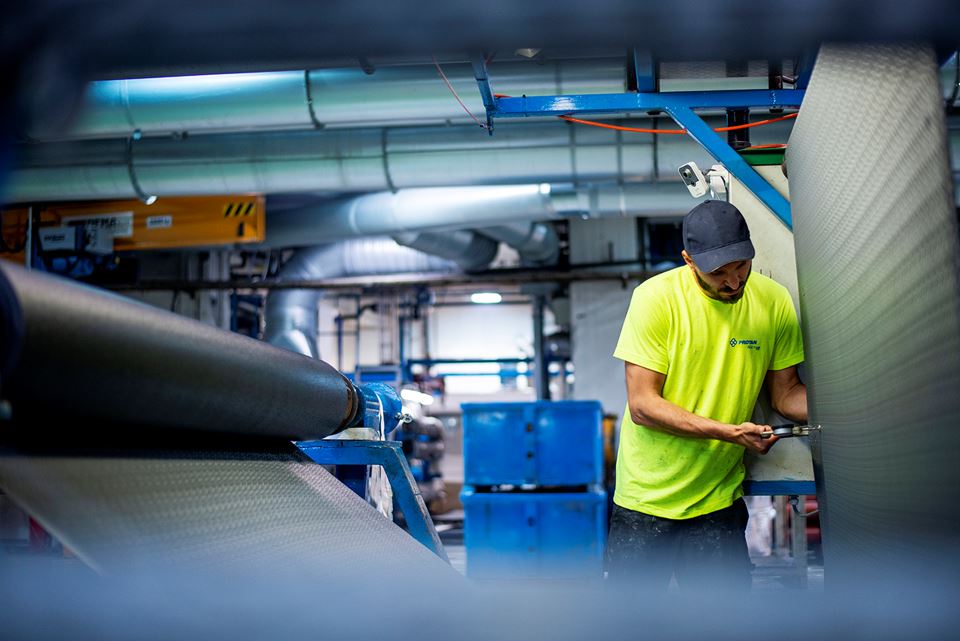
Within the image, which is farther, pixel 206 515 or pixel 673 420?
pixel 673 420

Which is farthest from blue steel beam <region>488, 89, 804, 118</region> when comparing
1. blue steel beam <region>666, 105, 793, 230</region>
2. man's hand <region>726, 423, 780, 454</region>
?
man's hand <region>726, 423, 780, 454</region>

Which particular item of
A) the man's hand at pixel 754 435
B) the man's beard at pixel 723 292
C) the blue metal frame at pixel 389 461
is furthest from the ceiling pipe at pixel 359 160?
the man's hand at pixel 754 435

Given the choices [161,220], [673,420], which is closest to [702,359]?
[673,420]

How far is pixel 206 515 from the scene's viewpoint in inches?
54.3

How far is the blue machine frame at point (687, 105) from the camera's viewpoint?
2.63 metres

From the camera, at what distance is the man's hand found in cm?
208

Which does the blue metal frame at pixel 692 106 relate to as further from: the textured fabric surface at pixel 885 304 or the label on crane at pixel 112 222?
the label on crane at pixel 112 222

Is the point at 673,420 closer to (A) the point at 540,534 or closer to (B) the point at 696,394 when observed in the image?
(B) the point at 696,394

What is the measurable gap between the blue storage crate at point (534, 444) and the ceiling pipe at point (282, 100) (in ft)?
6.75

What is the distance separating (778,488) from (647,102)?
1.31m

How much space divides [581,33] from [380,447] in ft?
7.52

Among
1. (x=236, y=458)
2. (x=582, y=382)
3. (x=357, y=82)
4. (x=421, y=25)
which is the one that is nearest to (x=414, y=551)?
(x=236, y=458)

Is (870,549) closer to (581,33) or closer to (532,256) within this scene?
(581,33)

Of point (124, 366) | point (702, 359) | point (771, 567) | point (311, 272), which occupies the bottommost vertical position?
point (771, 567)
